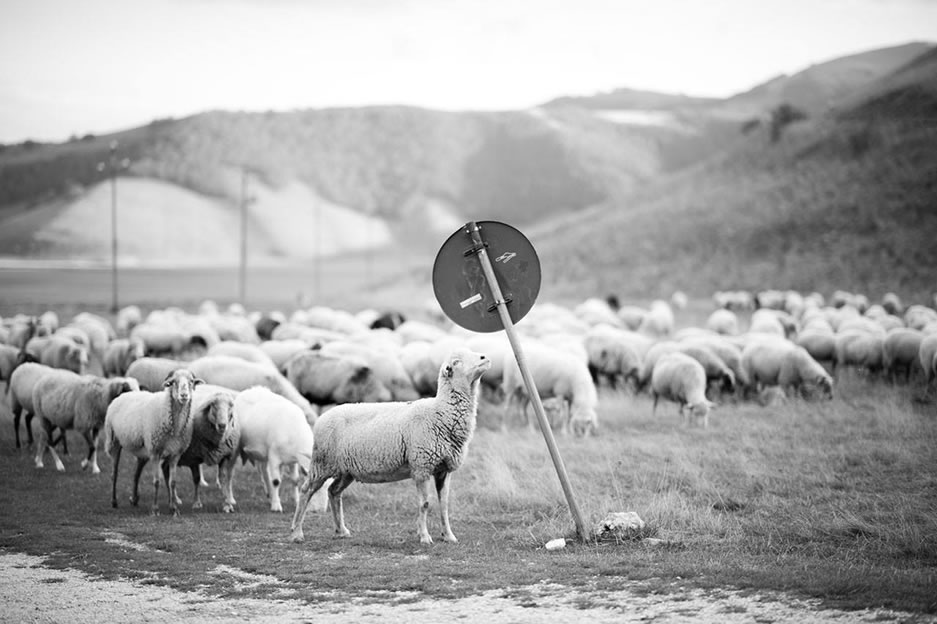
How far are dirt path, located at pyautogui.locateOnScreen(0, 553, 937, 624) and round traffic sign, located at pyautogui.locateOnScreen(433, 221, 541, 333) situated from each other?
2859mm

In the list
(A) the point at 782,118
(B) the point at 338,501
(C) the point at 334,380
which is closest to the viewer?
(B) the point at 338,501

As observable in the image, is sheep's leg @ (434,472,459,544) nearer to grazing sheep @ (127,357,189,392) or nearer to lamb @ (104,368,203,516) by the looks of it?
lamb @ (104,368,203,516)

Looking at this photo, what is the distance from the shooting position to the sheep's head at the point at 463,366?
391 inches

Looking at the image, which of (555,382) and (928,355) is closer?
(555,382)

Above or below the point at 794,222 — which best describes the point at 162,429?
below

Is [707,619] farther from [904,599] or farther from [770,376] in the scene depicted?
[770,376]

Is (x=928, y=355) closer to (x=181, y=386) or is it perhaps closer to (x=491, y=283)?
(x=491, y=283)

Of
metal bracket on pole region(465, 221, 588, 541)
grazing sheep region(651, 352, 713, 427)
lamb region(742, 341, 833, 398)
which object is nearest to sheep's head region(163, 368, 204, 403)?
metal bracket on pole region(465, 221, 588, 541)

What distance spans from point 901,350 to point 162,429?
18.2 m

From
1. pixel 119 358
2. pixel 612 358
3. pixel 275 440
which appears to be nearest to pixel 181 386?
pixel 275 440

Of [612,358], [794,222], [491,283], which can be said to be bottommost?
[612,358]

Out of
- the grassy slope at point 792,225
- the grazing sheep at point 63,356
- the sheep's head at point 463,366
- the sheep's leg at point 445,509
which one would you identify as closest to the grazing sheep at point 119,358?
the grazing sheep at point 63,356

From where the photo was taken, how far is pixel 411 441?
9.84 meters

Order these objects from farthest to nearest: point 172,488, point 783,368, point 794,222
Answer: point 794,222 < point 783,368 < point 172,488
